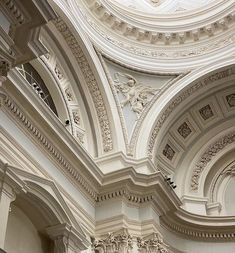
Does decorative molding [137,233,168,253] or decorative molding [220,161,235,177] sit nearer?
decorative molding [137,233,168,253]

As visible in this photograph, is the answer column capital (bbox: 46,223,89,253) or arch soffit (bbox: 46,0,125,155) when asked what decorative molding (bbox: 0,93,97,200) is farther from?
column capital (bbox: 46,223,89,253)

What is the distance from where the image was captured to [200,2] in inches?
564

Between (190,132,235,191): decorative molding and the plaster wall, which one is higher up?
(190,132,235,191): decorative molding

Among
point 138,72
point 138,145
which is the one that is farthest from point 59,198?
point 138,72

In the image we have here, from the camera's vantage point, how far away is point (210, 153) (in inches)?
544

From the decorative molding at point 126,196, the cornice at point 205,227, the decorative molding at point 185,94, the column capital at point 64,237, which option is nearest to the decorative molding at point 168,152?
the decorative molding at point 185,94

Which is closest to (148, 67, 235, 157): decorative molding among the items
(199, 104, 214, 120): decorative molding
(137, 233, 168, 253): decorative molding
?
(199, 104, 214, 120): decorative molding

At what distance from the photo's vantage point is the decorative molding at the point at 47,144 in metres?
8.37

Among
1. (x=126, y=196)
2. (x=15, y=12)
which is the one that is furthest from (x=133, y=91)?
(x=15, y=12)

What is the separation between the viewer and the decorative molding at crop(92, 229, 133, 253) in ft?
32.5

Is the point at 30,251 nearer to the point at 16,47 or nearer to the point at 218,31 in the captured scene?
the point at 16,47

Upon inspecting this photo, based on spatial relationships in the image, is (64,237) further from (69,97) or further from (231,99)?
(231,99)

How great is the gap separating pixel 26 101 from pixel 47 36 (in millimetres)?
2653

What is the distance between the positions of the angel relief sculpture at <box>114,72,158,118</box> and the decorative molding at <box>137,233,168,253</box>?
10.4 ft
